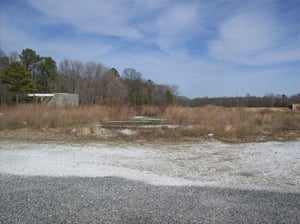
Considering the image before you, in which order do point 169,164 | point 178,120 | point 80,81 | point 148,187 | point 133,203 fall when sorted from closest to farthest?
point 133,203 < point 148,187 < point 169,164 < point 178,120 < point 80,81

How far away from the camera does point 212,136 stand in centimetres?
995

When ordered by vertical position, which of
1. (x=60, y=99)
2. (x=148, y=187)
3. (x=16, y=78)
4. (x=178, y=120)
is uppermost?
(x=16, y=78)

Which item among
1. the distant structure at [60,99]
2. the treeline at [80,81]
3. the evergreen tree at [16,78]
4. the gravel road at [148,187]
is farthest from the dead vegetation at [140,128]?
the treeline at [80,81]

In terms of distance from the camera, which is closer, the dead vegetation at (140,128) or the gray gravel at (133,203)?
the gray gravel at (133,203)

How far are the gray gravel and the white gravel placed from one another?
0.43m

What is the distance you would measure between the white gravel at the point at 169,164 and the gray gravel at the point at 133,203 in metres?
0.43

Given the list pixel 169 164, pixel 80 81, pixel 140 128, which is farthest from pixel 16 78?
pixel 169 164

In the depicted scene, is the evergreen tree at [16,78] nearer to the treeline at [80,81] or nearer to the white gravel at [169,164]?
the treeline at [80,81]

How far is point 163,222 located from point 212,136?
7.85m

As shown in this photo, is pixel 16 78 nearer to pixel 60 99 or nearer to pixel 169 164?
pixel 60 99

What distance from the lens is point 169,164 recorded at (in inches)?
209

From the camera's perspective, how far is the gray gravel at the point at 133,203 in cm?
267

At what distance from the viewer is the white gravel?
416cm

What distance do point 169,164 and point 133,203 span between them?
232cm
